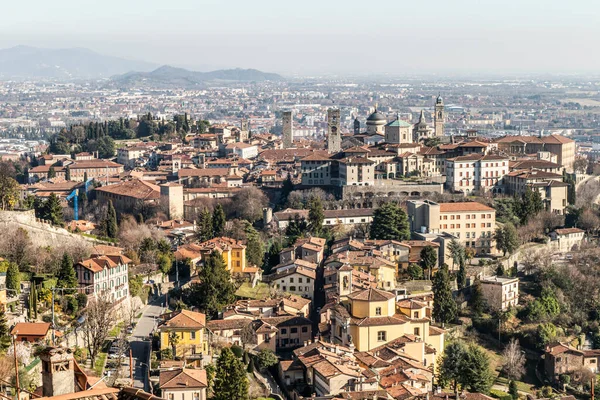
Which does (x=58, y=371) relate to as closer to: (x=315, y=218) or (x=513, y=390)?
(x=513, y=390)

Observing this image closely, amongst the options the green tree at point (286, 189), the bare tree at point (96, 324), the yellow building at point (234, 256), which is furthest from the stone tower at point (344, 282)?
the green tree at point (286, 189)

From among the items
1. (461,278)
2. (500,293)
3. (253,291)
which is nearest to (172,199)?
(253,291)

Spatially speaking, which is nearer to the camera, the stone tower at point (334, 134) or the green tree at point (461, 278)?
the green tree at point (461, 278)

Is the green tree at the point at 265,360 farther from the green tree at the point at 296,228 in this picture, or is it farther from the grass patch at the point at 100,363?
the green tree at the point at 296,228

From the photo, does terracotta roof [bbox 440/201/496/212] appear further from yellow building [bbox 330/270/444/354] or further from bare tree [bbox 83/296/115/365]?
bare tree [bbox 83/296/115/365]

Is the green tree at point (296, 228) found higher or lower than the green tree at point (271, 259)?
higher

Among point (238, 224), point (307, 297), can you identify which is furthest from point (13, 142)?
point (307, 297)

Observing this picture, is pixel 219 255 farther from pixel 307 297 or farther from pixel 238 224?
pixel 238 224
